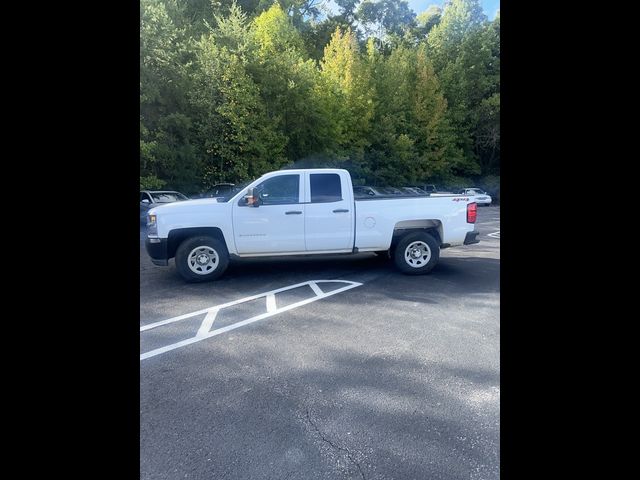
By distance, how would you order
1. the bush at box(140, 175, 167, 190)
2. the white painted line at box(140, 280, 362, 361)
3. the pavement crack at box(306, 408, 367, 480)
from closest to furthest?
1. the pavement crack at box(306, 408, 367, 480)
2. the white painted line at box(140, 280, 362, 361)
3. the bush at box(140, 175, 167, 190)

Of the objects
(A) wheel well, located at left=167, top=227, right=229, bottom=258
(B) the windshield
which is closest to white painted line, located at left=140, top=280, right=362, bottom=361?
(A) wheel well, located at left=167, top=227, right=229, bottom=258

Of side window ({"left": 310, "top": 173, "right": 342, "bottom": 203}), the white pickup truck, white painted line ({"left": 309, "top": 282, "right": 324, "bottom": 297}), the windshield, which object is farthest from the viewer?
the windshield

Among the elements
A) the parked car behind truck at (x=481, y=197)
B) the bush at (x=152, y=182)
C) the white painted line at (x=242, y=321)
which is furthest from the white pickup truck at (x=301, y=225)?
the bush at (x=152, y=182)

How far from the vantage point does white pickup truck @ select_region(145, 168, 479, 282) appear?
225 inches

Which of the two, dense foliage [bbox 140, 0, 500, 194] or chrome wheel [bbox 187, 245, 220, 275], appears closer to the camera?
chrome wheel [bbox 187, 245, 220, 275]

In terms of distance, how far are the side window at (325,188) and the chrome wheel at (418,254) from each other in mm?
1502

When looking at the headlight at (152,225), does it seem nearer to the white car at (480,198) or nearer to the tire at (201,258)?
the tire at (201,258)

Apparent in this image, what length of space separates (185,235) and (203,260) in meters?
0.49

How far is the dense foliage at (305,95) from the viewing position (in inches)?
543

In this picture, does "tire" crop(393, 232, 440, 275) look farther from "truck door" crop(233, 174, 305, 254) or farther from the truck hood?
the truck hood
